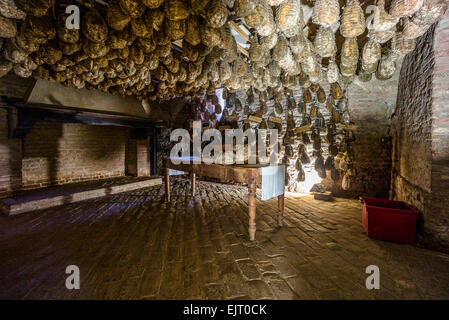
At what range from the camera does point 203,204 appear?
4836 mm

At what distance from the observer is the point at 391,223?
2.86 m

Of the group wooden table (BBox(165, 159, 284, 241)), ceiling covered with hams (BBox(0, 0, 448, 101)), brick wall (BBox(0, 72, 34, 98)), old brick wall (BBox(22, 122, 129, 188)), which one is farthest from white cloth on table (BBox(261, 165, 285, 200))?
old brick wall (BBox(22, 122, 129, 188))

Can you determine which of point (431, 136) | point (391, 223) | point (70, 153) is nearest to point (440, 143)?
point (431, 136)

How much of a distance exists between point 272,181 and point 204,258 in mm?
1542

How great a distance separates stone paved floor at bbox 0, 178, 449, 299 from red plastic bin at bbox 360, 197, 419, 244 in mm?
150

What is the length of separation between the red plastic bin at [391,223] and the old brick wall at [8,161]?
8015 millimetres

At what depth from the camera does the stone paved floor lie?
6.06 ft

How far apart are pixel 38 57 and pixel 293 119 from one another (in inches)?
259

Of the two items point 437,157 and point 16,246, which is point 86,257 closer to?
point 16,246

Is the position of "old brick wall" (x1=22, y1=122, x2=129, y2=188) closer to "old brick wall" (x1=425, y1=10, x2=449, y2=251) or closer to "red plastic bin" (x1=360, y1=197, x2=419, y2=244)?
"red plastic bin" (x1=360, y1=197, x2=419, y2=244)

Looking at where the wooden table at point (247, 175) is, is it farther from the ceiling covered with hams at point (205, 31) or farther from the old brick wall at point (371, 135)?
the old brick wall at point (371, 135)

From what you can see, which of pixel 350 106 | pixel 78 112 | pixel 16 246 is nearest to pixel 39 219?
pixel 16 246

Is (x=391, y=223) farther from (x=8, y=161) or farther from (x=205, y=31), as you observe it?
(x=8, y=161)

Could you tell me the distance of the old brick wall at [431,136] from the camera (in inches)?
101
